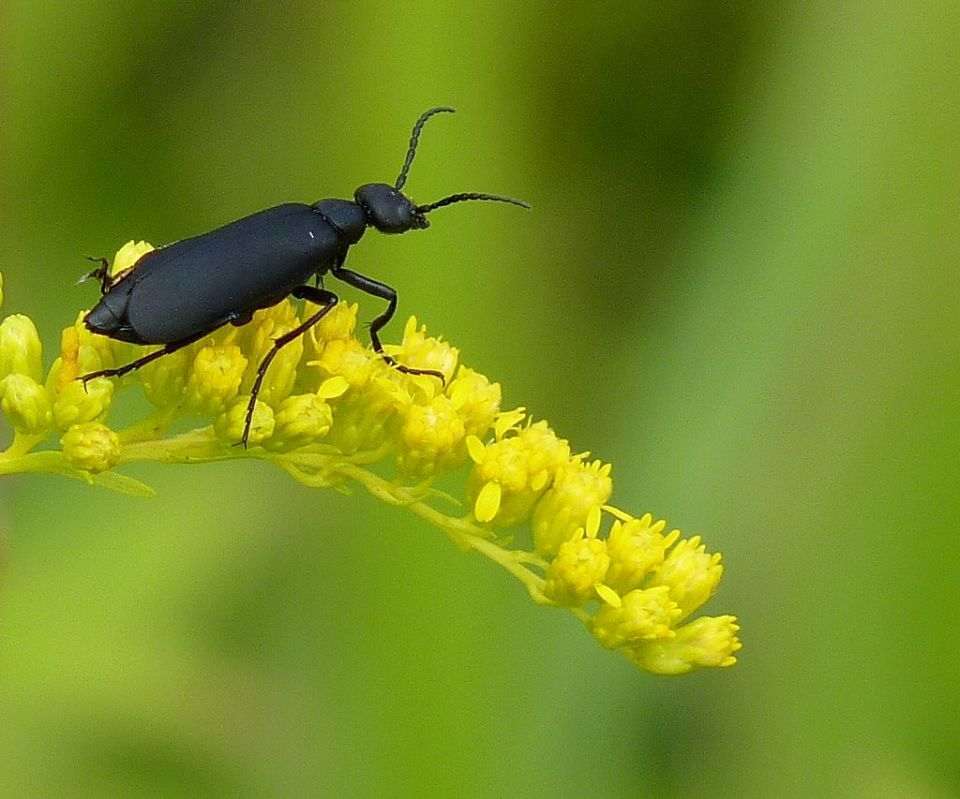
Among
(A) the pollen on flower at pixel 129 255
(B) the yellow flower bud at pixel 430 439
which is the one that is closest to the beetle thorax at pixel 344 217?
(A) the pollen on flower at pixel 129 255

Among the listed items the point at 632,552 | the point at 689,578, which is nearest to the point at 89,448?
the point at 632,552

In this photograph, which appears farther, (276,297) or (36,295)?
(36,295)

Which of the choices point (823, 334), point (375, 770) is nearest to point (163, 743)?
point (375, 770)

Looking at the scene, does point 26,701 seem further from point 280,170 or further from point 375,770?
point 280,170

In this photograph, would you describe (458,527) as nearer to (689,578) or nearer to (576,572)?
(576,572)

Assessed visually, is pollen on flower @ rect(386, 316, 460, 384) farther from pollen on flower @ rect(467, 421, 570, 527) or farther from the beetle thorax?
the beetle thorax

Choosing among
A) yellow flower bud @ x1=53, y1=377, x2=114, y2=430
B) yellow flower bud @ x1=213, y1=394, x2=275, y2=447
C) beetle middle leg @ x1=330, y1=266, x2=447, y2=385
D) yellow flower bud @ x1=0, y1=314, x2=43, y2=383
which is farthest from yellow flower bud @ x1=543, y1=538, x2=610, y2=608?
yellow flower bud @ x1=0, y1=314, x2=43, y2=383

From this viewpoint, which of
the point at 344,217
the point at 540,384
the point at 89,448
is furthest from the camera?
the point at 540,384
